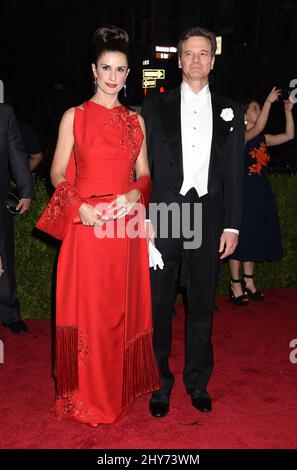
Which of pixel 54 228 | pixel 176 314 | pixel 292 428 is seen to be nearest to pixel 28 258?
pixel 176 314

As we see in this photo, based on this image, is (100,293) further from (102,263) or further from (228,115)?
(228,115)

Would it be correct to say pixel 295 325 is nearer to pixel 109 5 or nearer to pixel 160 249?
pixel 160 249

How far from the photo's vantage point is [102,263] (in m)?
2.87

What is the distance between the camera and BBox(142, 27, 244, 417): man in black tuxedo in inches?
114

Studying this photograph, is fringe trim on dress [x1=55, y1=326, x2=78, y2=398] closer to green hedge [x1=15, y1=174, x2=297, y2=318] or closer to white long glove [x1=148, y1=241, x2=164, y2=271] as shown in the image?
white long glove [x1=148, y1=241, x2=164, y2=271]

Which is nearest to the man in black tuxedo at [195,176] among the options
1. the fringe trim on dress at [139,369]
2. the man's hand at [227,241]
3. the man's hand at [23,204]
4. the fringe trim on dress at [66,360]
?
the man's hand at [227,241]

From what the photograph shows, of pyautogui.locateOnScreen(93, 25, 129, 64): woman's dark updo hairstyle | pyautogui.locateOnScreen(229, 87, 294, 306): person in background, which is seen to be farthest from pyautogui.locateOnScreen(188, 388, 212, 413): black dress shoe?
pyautogui.locateOnScreen(229, 87, 294, 306): person in background

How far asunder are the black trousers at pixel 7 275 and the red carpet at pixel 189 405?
0.18 meters

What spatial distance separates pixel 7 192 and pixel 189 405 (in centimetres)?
228

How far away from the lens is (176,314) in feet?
17.0

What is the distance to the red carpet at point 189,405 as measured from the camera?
280cm

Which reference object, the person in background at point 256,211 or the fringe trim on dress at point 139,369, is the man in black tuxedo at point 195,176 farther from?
the person in background at point 256,211

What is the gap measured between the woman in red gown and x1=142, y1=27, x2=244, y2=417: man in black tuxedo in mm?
116
